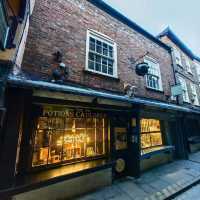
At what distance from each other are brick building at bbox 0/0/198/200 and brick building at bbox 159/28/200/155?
3635 millimetres

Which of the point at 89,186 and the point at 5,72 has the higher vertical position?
the point at 5,72

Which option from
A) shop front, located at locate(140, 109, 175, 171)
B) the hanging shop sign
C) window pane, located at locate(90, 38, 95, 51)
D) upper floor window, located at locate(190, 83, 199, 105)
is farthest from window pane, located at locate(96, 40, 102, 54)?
upper floor window, located at locate(190, 83, 199, 105)

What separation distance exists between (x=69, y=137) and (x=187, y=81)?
11386 mm

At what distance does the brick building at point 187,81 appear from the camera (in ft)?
34.1

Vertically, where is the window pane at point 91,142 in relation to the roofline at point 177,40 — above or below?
below

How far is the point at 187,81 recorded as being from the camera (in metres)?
11.9

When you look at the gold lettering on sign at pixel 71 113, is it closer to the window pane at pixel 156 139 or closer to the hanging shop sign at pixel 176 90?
the window pane at pixel 156 139

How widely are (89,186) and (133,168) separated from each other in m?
2.07

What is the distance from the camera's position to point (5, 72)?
296cm

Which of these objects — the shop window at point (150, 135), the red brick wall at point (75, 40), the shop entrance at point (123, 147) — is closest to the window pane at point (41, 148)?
the red brick wall at point (75, 40)

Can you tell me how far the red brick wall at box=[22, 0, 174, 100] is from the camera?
4508mm

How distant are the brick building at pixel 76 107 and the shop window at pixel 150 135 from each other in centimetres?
5

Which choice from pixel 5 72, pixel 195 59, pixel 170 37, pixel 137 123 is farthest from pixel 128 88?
pixel 195 59

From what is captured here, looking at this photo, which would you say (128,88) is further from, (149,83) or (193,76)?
(193,76)
